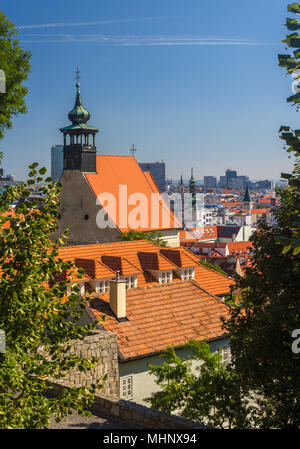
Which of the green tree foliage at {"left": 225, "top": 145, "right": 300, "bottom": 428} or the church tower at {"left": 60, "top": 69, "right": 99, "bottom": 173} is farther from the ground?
the church tower at {"left": 60, "top": 69, "right": 99, "bottom": 173}

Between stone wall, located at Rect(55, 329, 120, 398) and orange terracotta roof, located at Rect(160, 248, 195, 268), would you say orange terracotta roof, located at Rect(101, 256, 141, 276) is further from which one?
stone wall, located at Rect(55, 329, 120, 398)

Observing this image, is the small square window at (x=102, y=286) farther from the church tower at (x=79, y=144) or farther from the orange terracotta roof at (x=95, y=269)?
the church tower at (x=79, y=144)

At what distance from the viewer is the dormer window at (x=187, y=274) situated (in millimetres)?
28766

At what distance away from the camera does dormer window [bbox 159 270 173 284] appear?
90.7ft

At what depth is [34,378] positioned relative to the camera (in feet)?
27.3

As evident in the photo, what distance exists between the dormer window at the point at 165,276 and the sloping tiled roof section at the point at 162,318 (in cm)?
53

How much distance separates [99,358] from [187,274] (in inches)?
537

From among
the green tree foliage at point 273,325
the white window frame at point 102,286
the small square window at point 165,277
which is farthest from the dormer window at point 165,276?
the green tree foliage at point 273,325

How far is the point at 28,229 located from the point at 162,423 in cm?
528

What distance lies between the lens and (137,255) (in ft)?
95.9

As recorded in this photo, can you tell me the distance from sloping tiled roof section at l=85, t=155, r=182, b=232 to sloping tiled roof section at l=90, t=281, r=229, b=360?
25045 mm

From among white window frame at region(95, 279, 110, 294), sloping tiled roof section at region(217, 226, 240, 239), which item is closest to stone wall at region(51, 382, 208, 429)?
white window frame at region(95, 279, 110, 294)

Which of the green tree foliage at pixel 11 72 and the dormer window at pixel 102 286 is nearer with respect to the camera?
the green tree foliage at pixel 11 72

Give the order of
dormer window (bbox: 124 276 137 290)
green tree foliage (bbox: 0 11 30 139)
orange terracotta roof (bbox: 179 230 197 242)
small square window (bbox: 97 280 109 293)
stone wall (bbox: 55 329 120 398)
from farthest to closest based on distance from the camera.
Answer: orange terracotta roof (bbox: 179 230 197 242)
dormer window (bbox: 124 276 137 290)
small square window (bbox: 97 280 109 293)
green tree foliage (bbox: 0 11 30 139)
stone wall (bbox: 55 329 120 398)
